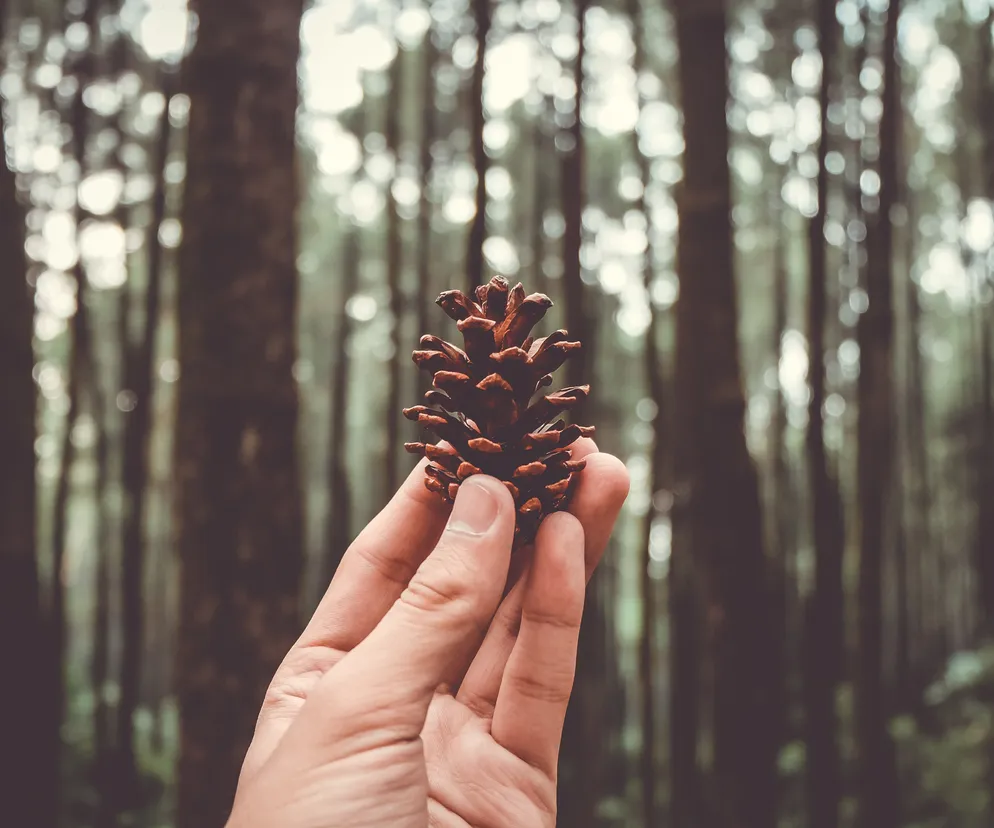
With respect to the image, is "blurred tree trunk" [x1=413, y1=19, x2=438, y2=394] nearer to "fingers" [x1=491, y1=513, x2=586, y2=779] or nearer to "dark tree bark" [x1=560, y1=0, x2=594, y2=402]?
"dark tree bark" [x1=560, y1=0, x2=594, y2=402]

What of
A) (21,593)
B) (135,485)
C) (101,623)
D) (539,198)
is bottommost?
(101,623)

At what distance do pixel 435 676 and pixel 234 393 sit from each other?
6.55 feet

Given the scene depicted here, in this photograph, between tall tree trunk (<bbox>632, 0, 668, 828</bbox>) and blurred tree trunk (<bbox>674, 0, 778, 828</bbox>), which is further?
tall tree trunk (<bbox>632, 0, 668, 828</bbox>)

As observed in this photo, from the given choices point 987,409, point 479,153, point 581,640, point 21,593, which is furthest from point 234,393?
point 987,409

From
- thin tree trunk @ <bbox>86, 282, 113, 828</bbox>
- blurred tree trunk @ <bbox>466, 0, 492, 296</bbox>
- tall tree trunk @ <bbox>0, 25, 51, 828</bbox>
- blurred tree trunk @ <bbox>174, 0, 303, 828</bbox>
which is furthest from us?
thin tree trunk @ <bbox>86, 282, 113, 828</bbox>

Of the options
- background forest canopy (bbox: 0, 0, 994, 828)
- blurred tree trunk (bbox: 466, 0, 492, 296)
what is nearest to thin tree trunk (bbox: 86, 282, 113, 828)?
background forest canopy (bbox: 0, 0, 994, 828)

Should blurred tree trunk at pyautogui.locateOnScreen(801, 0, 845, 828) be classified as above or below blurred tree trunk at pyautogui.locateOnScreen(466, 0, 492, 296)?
below

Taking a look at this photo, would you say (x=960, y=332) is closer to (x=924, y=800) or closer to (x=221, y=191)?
(x=924, y=800)

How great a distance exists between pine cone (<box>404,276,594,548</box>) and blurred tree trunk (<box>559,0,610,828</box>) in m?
4.35

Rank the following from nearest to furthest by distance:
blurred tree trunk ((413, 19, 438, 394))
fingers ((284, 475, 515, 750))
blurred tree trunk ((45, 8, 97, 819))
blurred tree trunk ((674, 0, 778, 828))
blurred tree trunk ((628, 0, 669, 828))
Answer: fingers ((284, 475, 515, 750)), blurred tree trunk ((674, 0, 778, 828)), blurred tree trunk ((45, 8, 97, 819)), blurred tree trunk ((628, 0, 669, 828)), blurred tree trunk ((413, 19, 438, 394))

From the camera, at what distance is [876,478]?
607cm

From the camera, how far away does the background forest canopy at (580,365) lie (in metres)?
3.18

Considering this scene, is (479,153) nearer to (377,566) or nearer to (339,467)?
(377,566)

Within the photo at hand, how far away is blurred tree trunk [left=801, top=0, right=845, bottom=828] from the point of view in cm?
583
